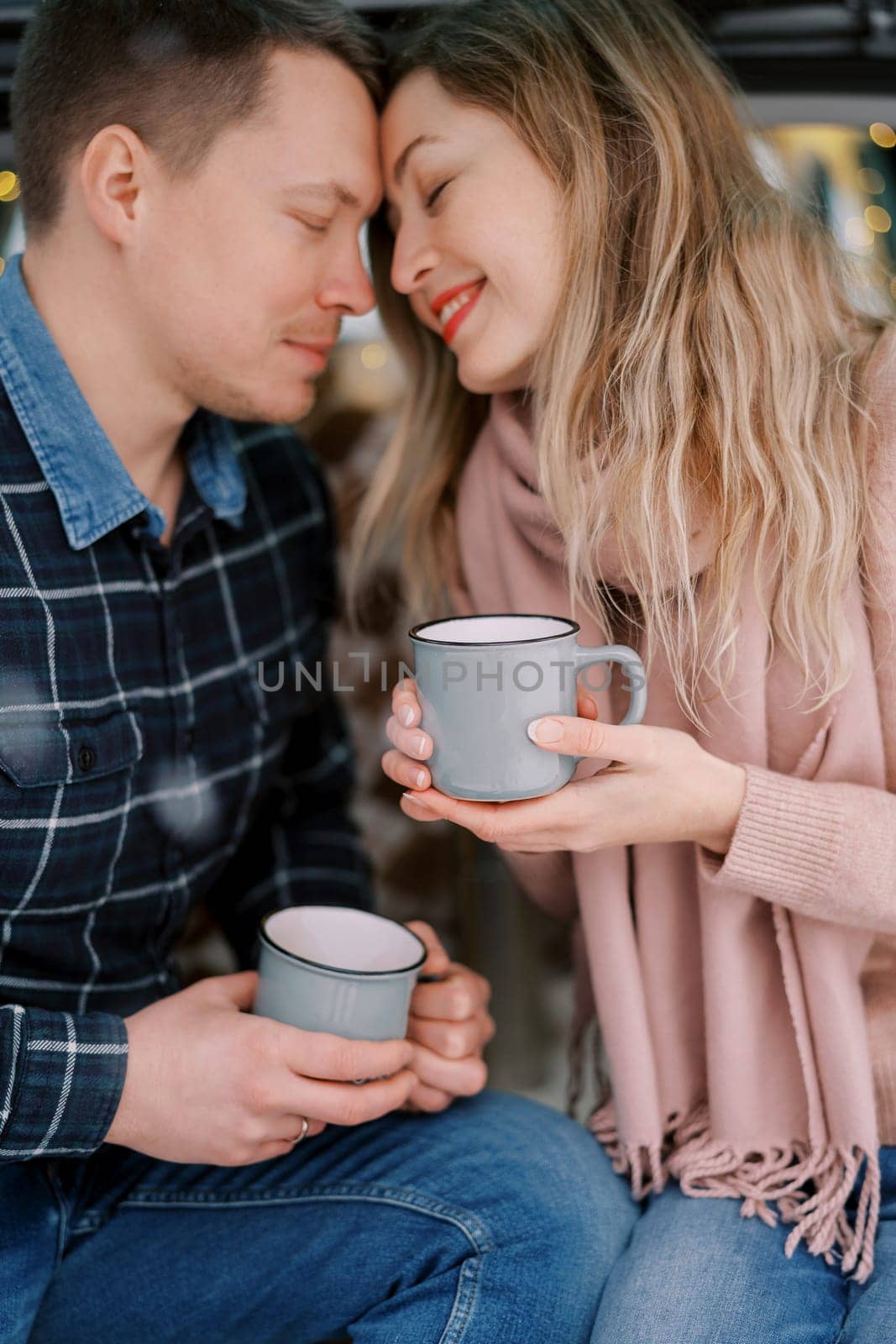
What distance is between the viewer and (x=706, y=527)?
1.09 meters

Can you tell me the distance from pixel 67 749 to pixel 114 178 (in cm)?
59

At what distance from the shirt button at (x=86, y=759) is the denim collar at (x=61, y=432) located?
20 centimetres

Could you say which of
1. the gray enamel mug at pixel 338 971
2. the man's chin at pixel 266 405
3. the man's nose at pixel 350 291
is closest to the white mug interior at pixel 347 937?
the gray enamel mug at pixel 338 971

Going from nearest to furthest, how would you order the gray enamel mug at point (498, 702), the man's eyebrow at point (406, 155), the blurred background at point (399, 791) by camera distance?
the gray enamel mug at point (498, 702)
the man's eyebrow at point (406, 155)
the blurred background at point (399, 791)

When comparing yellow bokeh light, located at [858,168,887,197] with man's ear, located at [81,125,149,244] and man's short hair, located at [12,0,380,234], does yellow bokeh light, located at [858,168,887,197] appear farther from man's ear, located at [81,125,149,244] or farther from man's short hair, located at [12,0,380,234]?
man's ear, located at [81,125,149,244]

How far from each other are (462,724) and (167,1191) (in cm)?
61

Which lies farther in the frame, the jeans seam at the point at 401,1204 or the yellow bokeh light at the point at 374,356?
the yellow bokeh light at the point at 374,356

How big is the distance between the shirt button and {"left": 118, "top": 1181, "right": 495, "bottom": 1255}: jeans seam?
0.43 m

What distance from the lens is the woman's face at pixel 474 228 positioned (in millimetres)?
1146

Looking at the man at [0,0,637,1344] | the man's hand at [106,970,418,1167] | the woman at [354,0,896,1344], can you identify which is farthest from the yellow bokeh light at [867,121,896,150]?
the man's hand at [106,970,418,1167]

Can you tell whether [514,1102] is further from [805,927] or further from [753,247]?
[753,247]

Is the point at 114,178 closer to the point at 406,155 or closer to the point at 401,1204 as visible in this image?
the point at 406,155

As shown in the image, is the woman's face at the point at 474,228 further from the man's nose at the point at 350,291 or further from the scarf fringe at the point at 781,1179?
the scarf fringe at the point at 781,1179

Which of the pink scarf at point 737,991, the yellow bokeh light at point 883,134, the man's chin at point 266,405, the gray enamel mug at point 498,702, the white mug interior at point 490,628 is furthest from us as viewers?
the yellow bokeh light at point 883,134
